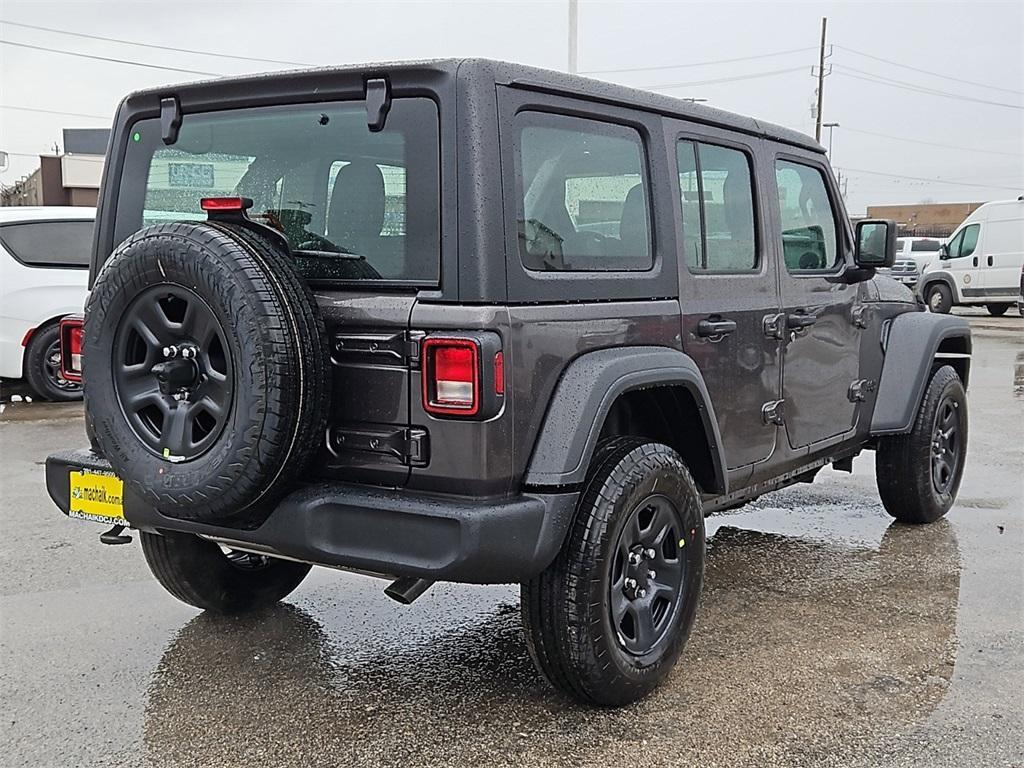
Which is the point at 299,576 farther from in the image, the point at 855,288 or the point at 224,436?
the point at 855,288

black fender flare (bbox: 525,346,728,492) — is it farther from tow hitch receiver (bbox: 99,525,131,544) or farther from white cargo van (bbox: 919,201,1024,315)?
white cargo van (bbox: 919,201,1024,315)

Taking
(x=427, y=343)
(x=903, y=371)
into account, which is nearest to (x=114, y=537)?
(x=427, y=343)

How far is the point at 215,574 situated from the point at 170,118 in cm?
173

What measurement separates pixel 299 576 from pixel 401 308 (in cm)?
186

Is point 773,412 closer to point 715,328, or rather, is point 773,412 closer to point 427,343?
point 715,328

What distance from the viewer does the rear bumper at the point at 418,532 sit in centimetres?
292

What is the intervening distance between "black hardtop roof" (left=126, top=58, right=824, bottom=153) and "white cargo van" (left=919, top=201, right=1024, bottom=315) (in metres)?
17.7

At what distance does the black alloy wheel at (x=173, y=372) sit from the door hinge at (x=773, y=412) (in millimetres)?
2207

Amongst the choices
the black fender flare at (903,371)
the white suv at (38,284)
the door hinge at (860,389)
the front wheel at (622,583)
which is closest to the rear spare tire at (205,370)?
the front wheel at (622,583)

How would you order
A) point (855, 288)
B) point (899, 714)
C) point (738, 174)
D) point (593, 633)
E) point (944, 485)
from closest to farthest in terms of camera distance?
point (593, 633)
point (899, 714)
point (738, 174)
point (855, 288)
point (944, 485)

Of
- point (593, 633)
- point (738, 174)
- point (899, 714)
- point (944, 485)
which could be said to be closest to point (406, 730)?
point (593, 633)

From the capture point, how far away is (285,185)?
3395 mm

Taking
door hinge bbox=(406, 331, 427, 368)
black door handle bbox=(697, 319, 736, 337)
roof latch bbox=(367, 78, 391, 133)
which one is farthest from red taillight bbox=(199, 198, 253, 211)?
black door handle bbox=(697, 319, 736, 337)

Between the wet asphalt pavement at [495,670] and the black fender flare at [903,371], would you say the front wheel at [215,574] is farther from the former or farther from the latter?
the black fender flare at [903,371]
